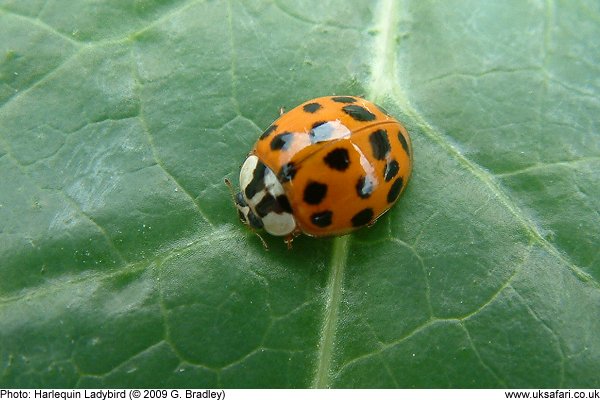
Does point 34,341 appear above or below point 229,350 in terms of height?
above

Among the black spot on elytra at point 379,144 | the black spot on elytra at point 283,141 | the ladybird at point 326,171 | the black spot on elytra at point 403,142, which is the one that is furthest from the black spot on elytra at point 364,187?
the black spot on elytra at point 283,141

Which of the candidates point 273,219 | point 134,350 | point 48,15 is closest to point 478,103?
point 273,219

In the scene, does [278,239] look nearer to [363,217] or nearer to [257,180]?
[257,180]

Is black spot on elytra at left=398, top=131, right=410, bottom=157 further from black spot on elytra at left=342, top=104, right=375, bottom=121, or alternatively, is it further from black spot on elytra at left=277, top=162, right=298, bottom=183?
black spot on elytra at left=277, top=162, right=298, bottom=183

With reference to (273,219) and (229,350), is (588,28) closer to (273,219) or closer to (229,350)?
(273,219)

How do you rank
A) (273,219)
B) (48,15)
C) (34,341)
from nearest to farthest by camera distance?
(34,341)
(273,219)
(48,15)

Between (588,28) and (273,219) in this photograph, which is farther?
(588,28)
